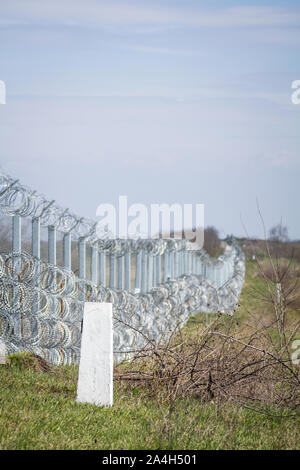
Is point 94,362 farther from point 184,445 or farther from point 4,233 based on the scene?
point 4,233

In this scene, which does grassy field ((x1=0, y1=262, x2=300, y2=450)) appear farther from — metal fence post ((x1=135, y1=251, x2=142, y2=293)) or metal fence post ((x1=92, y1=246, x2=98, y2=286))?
metal fence post ((x1=135, y1=251, x2=142, y2=293))

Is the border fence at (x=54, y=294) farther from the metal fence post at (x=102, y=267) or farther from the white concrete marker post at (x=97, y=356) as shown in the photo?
the white concrete marker post at (x=97, y=356)

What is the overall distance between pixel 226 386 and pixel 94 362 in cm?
201

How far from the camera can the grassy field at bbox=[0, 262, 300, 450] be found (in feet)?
18.9

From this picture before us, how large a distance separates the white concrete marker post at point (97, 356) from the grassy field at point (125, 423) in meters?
0.17

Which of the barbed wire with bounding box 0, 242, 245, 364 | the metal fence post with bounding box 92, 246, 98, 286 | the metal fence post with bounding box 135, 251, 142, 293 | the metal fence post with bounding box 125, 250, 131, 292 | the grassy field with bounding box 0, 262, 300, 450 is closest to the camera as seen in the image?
the grassy field with bounding box 0, 262, 300, 450

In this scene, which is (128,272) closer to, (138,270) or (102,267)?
(138,270)

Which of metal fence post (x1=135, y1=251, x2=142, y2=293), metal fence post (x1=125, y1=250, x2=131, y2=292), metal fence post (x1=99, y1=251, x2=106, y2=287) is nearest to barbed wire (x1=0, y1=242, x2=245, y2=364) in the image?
metal fence post (x1=99, y1=251, x2=106, y2=287)

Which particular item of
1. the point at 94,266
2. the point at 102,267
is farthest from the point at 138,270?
the point at 94,266

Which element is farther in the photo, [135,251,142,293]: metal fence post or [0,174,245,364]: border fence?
[135,251,142,293]: metal fence post

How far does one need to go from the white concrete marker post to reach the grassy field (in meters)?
0.17

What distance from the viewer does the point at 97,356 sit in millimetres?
7062

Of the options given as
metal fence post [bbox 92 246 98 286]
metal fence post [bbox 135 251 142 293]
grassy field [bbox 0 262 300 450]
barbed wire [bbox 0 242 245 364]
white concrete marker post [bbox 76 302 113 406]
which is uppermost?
metal fence post [bbox 135 251 142 293]

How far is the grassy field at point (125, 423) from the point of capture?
18.9ft
